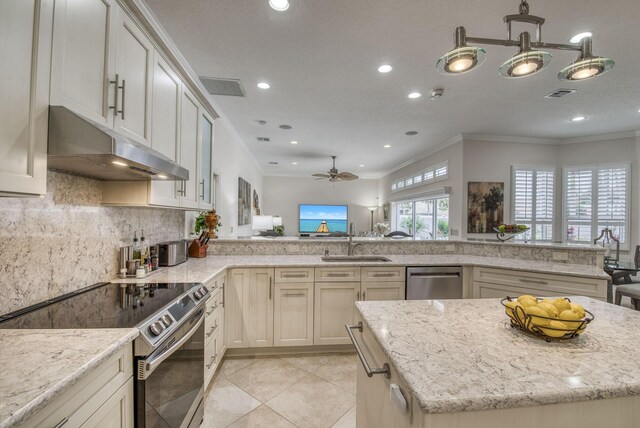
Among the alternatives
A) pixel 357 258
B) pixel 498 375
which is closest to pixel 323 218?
pixel 357 258

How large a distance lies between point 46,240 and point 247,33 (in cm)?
191

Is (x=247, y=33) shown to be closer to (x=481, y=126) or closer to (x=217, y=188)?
(x=217, y=188)

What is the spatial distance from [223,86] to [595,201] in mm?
6188

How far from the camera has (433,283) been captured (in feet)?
9.45

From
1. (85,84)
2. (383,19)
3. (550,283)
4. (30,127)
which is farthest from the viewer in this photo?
(550,283)

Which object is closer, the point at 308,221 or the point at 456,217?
the point at 456,217

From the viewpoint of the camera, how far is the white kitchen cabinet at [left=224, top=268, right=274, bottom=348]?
8.74 ft

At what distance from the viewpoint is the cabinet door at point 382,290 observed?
2820 millimetres

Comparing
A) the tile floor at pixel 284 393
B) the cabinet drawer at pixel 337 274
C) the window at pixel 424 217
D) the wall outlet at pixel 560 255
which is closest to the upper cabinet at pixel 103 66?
the cabinet drawer at pixel 337 274

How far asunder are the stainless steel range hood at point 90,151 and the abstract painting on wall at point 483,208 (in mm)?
4745

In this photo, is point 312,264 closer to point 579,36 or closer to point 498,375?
point 498,375

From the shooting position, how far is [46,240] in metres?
1.47

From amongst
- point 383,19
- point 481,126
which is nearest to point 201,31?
point 383,19

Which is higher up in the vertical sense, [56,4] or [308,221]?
[56,4]
